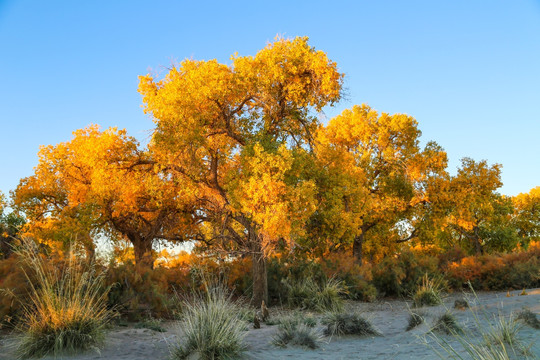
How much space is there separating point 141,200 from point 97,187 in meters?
2.21

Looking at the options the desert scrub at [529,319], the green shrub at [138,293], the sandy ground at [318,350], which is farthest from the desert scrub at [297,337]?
the desert scrub at [529,319]

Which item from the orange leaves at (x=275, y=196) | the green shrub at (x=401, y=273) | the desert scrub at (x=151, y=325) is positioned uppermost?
the orange leaves at (x=275, y=196)

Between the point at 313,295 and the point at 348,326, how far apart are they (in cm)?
489

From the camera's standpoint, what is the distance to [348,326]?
834 cm

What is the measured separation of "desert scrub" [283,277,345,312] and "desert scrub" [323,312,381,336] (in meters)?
2.93

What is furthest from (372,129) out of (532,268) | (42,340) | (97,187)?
(42,340)

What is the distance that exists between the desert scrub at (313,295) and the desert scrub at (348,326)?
9.61ft

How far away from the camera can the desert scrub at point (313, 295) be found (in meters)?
12.3

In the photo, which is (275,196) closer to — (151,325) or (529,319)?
(151,325)

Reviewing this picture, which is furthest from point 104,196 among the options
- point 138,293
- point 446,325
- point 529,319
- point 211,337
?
point 529,319

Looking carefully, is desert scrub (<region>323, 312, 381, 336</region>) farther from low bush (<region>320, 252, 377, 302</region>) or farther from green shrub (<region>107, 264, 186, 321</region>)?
low bush (<region>320, 252, 377, 302</region>)

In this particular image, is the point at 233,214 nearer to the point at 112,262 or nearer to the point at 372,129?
the point at 112,262

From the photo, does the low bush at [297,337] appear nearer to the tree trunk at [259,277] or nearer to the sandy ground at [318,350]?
the sandy ground at [318,350]

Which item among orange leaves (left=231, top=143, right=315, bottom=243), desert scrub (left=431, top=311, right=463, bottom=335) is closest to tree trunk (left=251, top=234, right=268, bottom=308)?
orange leaves (left=231, top=143, right=315, bottom=243)
